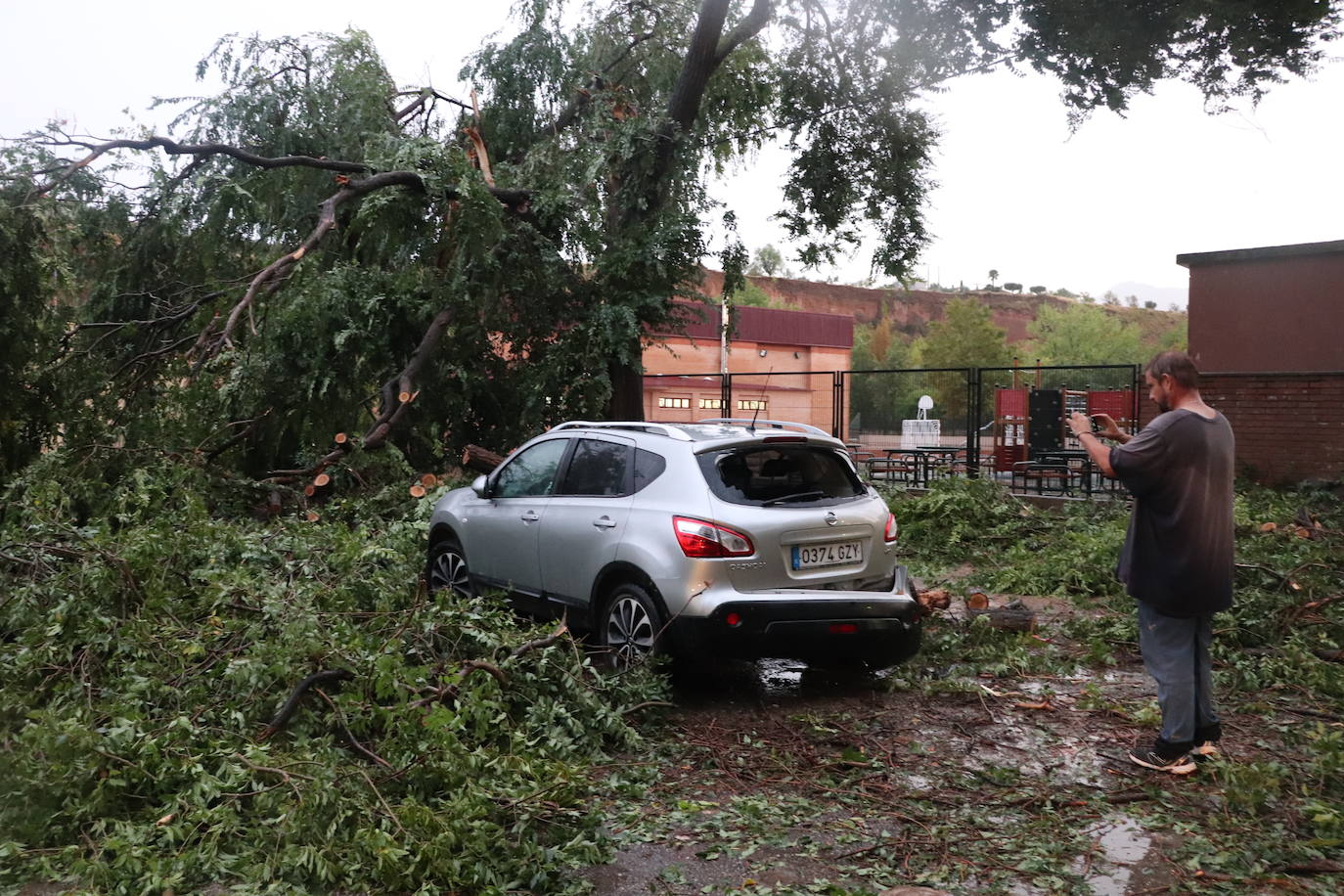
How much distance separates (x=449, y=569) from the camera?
27.6 ft

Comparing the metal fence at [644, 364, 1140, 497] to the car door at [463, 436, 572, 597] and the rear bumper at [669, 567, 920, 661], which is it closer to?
the rear bumper at [669, 567, 920, 661]

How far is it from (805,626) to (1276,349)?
15511mm

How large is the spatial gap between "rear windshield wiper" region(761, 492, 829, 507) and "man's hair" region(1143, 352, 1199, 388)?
2020 millimetres

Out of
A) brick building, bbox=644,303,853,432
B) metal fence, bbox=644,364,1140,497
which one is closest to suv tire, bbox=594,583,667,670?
metal fence, bbox=644,364,1140,497

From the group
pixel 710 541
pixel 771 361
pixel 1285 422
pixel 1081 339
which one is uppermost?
pixel 1081 339

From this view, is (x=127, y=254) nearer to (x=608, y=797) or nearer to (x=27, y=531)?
(x=27, y=531)

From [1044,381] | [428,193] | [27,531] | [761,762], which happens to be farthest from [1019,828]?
[1044,381]

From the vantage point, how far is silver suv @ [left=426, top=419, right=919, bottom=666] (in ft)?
19.6

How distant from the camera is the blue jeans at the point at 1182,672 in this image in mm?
5086

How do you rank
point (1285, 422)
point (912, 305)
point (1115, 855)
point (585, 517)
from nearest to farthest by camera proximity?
point (1115, 855)
point (585, 517)
point (1285, 422)
point (912, 305)

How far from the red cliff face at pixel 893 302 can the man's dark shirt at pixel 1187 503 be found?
9650cm

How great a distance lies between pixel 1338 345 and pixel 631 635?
16.0 m

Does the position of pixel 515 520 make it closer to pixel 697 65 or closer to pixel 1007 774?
pixel 1007 774

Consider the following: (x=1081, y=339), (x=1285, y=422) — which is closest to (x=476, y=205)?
(x=1285, y=422)
